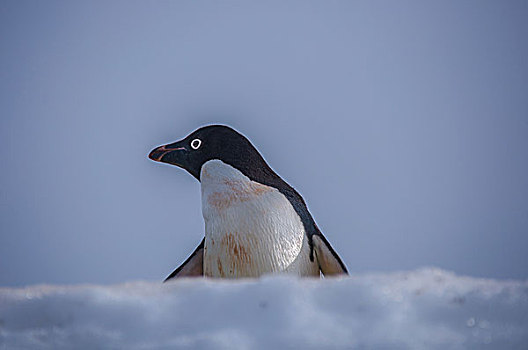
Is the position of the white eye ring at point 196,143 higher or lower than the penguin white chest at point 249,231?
higher

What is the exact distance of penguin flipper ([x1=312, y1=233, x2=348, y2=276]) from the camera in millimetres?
1473

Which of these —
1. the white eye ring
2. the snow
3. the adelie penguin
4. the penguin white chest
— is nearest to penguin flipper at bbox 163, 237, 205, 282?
the adelie penguin

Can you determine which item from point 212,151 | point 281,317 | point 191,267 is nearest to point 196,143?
point 212,151

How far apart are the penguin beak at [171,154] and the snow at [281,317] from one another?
3.63 feet

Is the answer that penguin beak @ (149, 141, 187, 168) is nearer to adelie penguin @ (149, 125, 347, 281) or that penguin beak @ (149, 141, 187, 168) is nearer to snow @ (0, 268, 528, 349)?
adelie penguin @ (149, 125, 347, 281)

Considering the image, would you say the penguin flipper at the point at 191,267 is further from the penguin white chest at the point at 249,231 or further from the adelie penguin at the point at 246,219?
the penguin white chest at the point at 249,231

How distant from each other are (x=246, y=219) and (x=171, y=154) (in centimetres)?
50

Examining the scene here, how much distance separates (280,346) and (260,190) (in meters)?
0.90

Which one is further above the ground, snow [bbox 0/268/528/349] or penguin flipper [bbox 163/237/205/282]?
penguin flipper [bbox 163/237/205/282]

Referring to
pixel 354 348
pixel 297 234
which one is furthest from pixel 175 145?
pixel 354 348

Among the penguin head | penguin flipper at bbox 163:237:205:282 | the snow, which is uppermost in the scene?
the penguin head

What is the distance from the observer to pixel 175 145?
5.85 ft

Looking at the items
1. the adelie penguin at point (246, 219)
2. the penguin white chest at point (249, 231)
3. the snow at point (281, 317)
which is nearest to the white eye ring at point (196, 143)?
the adelie penguin at point (246, 219)

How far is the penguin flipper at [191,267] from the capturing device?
1676mm
